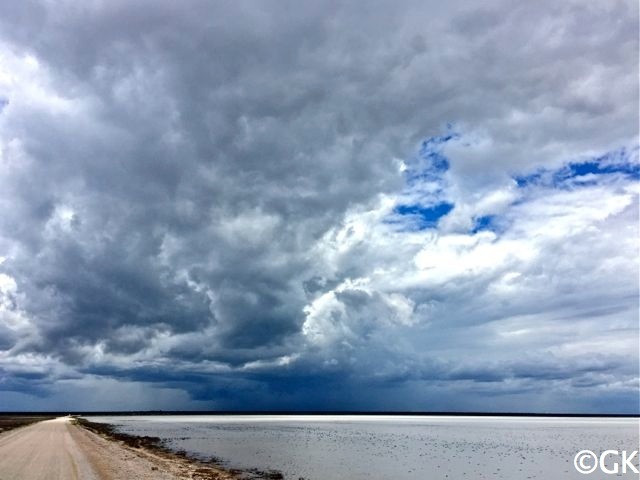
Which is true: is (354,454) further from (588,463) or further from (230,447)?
(588,463)

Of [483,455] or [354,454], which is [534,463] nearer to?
[483,455]

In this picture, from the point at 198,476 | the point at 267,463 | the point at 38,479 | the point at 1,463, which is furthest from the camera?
the point at 267,463

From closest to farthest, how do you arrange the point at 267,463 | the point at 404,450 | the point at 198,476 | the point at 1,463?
the point at 198,476, the point at 1,463, the point at 267,463, the point at 404,450

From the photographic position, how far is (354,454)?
67.1 metres

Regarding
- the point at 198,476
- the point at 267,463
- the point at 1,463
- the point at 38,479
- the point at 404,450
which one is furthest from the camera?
the point at 404,450

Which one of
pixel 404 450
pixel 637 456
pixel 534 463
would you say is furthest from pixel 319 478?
pixel 637 456

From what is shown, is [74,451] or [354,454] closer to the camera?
[74,451]

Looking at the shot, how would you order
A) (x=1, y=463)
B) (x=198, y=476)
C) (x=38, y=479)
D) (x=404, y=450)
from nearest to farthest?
(x=38, y=479) → (x=198, y=476) → (x=1, y=463) → (x=404, y=450)

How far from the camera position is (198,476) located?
42.7m

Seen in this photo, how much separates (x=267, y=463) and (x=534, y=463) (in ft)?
96.1

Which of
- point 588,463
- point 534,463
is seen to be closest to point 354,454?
point 534,463

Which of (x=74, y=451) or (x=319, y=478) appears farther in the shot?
(x=74, y=451)

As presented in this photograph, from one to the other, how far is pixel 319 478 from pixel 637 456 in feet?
142

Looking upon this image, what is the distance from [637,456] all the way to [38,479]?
65110mm
